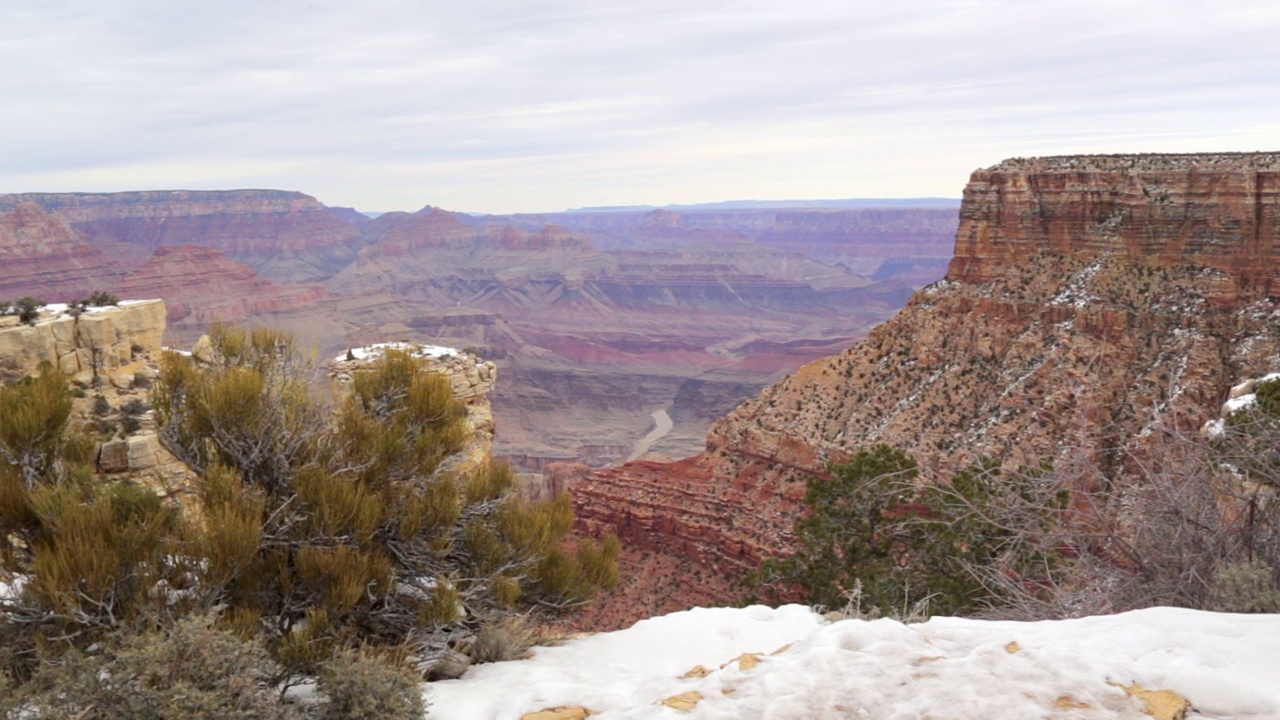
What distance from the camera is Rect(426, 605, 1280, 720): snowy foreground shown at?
475 centimetres

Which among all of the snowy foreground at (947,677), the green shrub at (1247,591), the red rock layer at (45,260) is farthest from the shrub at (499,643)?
the red rock layer at (45,260)

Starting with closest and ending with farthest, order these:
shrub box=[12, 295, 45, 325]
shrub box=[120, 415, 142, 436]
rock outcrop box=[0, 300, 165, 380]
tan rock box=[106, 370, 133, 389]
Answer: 1. shrub box=[120, 415, 142, 436]
2. rock outcrop box=[0, 300, 165, 380]
3. shrub box=[12, 295, 45, 325]
4. tan rock box=[106, 370, 133, 389]

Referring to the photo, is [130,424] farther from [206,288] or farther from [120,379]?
[206,288]

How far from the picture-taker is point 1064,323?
30.7 m

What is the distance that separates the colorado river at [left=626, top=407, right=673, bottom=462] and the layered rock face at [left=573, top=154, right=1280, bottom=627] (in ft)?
192

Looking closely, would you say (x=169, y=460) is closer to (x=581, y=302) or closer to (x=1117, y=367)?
(x=1117, y=367)

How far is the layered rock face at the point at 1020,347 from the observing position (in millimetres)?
27531

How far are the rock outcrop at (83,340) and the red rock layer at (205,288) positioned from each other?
426 feet

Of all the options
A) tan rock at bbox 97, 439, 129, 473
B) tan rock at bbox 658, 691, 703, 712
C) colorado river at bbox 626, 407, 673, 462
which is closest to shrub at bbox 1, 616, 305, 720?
tan rock at bbox 658, 691, 703, 712

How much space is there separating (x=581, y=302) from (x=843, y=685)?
19091 centimetres

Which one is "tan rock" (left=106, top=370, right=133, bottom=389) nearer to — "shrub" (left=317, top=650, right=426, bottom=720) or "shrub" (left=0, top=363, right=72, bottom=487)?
"shrub" (left=0, top=363, right=72, bottom=487)

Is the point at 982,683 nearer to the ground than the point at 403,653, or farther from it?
farther from it

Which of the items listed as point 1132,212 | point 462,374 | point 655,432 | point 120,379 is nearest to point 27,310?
point 120,379

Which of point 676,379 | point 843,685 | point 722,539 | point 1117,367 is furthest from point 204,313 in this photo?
point 843,685
